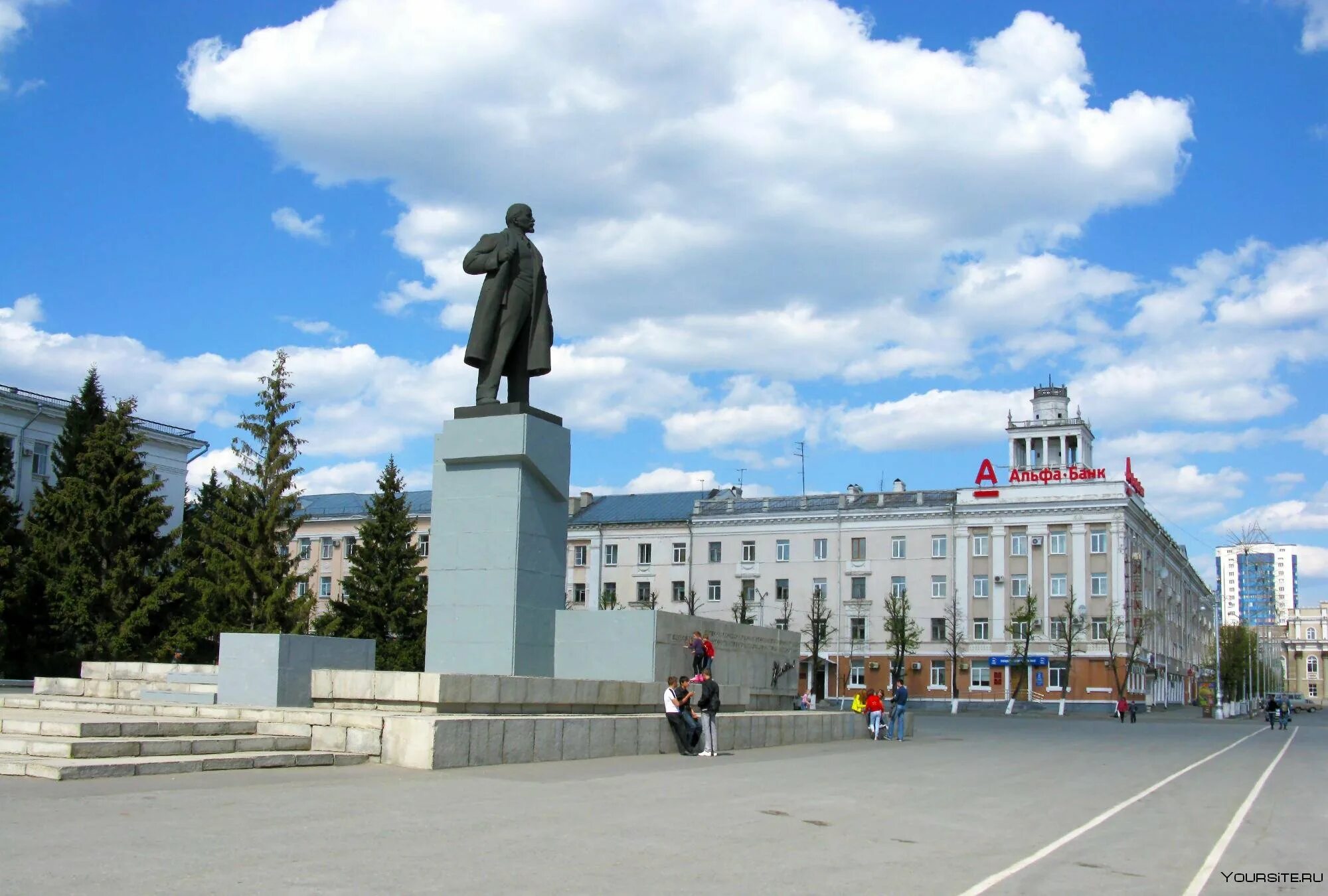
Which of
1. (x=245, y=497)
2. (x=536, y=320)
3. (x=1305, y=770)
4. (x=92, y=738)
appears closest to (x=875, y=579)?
(x=245, y=497)

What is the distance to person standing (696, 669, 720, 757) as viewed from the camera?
715 inches

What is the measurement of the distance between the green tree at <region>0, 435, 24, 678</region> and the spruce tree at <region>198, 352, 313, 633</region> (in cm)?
585

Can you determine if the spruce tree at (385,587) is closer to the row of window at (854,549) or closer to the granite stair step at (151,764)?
the row of window at (854,549)

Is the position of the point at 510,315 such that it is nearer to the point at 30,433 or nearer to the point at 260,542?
the point at 260,542

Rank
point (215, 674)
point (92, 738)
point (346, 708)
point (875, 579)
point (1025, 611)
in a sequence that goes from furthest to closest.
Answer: point (875, 579)
point (1025, 611)
point (215, 674)
point (346, 708)
point (92, 738)

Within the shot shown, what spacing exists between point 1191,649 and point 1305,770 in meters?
92.0

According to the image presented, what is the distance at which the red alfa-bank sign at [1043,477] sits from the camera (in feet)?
240

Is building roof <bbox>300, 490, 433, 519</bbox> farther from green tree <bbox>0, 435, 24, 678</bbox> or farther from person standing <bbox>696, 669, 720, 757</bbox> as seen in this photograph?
person standing <bbox>696, 669, 720, 757</bbox>

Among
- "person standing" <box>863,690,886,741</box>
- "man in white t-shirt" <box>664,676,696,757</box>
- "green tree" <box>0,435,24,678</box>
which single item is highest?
"green tree" <box>0,435,24,678</box>

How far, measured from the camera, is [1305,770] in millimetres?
22094

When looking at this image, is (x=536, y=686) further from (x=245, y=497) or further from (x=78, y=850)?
(x=245, y=497)

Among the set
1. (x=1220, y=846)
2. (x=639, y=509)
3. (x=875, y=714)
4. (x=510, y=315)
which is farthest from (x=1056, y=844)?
(x=639, y=509)

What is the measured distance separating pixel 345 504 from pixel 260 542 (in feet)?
158

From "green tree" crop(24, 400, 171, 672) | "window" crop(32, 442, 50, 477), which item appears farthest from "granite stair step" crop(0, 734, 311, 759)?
"window" crop(32, 442, 50, 477)
